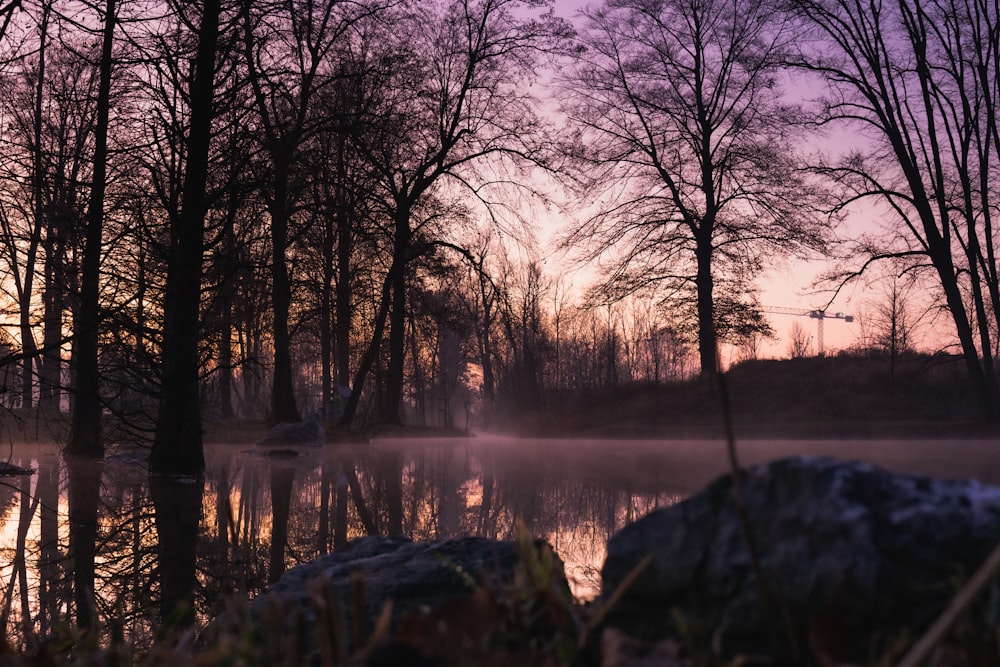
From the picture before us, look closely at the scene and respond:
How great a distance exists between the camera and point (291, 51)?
32.9ft

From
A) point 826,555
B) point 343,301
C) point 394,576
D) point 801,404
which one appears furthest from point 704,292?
point 826,555

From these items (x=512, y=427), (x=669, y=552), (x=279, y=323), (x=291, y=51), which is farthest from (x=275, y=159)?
(x=512, y=427)

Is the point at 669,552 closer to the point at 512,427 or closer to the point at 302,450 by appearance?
the point at 302,450

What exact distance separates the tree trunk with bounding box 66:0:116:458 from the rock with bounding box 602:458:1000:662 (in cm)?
646

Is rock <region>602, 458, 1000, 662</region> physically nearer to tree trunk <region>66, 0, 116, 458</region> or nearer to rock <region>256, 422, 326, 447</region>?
tree trunk <region>66, 0, 116, 458</region>

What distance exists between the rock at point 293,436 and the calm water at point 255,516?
12.1 feet

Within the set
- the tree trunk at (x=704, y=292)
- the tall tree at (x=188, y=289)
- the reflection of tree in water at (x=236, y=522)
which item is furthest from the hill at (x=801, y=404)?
the tall tree at (x=188, y=289)

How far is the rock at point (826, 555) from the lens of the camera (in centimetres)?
123

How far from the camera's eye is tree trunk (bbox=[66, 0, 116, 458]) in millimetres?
7789

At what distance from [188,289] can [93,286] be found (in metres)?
2.60

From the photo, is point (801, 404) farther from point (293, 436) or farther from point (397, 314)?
point (293, 436)

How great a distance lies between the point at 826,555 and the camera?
1250mm

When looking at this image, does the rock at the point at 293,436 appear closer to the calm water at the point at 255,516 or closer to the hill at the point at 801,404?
the calm water at the point at 255,516

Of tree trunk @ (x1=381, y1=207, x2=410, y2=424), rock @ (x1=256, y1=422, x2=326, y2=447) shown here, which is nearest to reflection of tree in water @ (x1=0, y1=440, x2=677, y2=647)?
rock @ (x1=256, y1=422, x2=326, y2=447)
